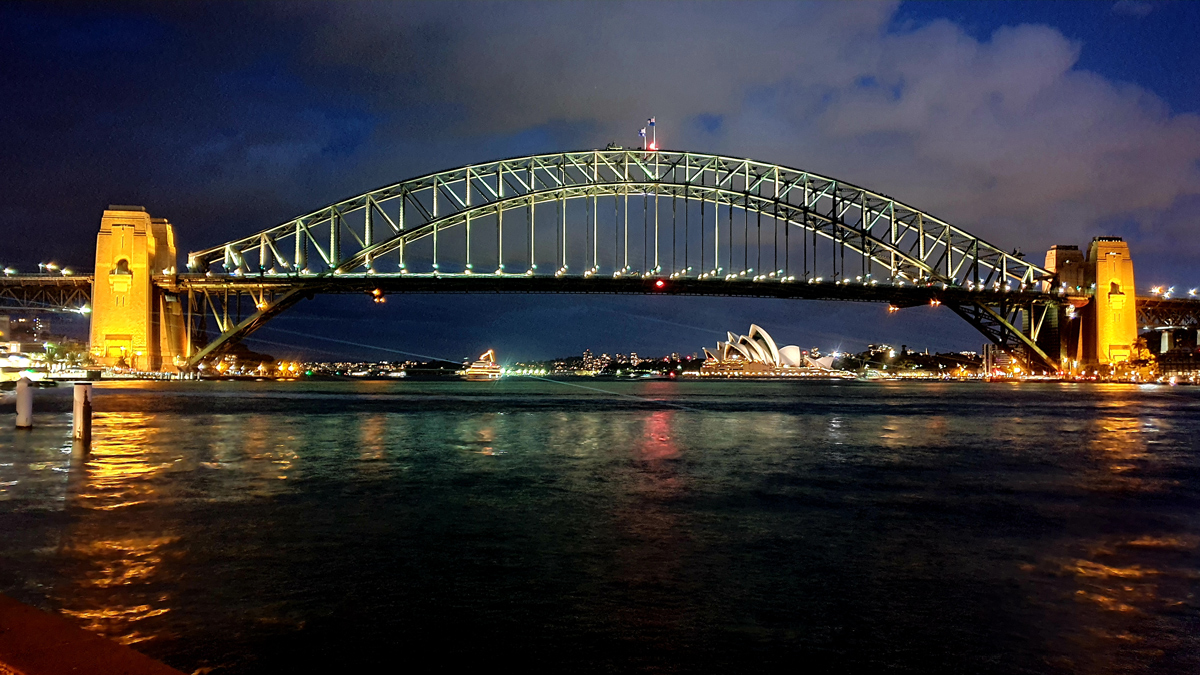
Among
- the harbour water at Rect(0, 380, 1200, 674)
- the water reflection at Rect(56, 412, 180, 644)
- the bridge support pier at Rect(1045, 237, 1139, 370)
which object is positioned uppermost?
the bridge support pier at Rect(1045, 237, 1139, 370)

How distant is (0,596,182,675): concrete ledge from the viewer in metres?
2.88

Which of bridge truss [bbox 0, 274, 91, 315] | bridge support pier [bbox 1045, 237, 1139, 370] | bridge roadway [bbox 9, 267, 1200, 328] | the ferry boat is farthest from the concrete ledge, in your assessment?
the ferry boat

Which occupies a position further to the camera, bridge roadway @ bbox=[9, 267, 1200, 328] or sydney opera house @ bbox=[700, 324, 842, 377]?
sydney opera house @ bbox=[700, 324, 842, 377]

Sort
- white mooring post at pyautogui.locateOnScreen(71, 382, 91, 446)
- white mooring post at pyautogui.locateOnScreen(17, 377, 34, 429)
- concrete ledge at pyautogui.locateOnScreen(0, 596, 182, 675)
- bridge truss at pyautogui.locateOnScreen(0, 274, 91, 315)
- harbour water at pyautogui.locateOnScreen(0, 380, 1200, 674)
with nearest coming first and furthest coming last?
1. concrete ledge at pyautogui.locateOnScreen(0, 596, 182, 675)
2. harbour water at pyautogui.locateOnScreen(0, 380, 1200, 674)
3. white mooring post at pyautogui.locateOnScreen(71, 382, 91, 446)
4. white mooring post at pyautogui.locateOnScreen(17, 377, 34, 429)
5. bridge truss at pyautogui.locateOnScreen(0, 274, 91, 315)

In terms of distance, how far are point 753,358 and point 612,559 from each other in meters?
135

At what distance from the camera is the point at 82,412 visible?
55.5ft

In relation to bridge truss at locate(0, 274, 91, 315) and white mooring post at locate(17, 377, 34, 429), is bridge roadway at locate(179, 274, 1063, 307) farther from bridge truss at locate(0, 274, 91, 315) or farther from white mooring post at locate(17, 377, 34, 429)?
white mooring post at locate(17, 377, 34, 429)

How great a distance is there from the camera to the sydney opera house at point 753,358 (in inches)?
5507

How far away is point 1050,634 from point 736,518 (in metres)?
4.18

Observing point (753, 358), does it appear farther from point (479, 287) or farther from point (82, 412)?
point (82, 412)

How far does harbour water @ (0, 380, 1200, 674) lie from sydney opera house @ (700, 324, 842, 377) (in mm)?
124586

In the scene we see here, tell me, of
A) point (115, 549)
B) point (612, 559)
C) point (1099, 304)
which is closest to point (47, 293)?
point (115, 549)

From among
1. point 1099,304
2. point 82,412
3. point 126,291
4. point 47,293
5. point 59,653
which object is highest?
point 47,293

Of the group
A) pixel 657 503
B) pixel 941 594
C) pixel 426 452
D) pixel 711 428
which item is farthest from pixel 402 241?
pixel 941 594
